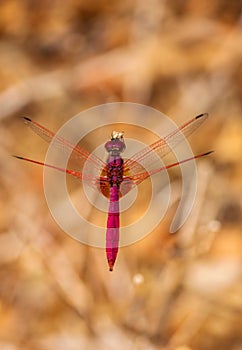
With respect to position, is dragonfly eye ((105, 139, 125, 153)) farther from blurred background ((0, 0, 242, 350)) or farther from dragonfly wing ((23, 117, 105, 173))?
blurred background ((0, 0, 242, 350))

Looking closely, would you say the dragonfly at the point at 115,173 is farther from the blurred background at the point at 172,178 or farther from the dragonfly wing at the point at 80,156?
the blurred background at the point at 172,178

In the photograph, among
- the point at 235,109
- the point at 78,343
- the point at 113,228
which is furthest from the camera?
the point at 235,109

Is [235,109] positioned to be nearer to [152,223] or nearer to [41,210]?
[152,223]

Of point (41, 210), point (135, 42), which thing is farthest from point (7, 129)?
point (135, 42)

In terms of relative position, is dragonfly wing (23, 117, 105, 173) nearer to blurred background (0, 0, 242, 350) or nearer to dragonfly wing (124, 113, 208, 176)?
dragonfly wing (124, 113, 208, 176)

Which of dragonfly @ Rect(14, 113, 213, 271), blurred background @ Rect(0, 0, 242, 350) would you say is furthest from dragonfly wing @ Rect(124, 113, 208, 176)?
blurred background @ Rect(0, 0, 242, 350)

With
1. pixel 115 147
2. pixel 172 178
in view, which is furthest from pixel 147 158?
pixel 172 178

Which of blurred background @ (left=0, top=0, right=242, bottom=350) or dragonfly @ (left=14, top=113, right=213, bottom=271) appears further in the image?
blurred background @ (left=0, top=0, right=242, bottom=350)

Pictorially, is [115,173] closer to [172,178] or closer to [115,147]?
[115,147]
